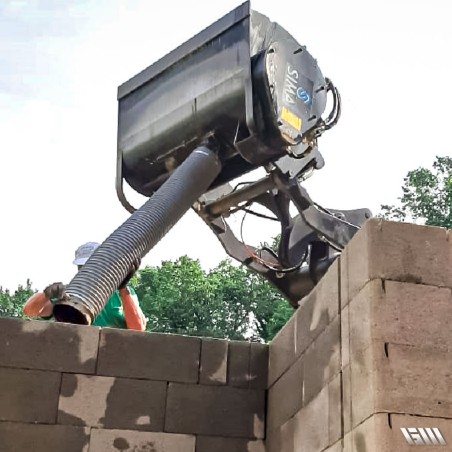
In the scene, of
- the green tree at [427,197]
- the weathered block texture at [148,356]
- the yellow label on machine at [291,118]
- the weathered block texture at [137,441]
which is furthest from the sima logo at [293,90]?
the green tree at [427,197]

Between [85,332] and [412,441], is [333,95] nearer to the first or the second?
[85,332]

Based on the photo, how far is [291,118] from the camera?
737cm

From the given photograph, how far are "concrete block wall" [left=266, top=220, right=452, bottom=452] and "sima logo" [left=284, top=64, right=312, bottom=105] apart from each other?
11.2 ft

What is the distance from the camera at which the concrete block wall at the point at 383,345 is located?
3385mm

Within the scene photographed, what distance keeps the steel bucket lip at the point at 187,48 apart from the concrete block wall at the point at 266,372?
337 centimetres

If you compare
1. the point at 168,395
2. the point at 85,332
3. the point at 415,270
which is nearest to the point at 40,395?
the point at 85,332

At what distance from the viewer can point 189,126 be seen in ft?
24.9

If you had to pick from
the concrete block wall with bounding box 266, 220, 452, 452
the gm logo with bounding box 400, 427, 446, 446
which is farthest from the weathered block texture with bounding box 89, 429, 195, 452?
the gm logo with bounding box 400, 427, 446, 446

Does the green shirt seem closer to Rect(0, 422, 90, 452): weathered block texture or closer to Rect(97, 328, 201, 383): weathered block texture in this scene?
Rect(97, 328, 201, 383): weathered block texture

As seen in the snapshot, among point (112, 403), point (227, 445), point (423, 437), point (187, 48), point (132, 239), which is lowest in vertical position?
point (423, 437)

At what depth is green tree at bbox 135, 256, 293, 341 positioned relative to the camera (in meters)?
34.4

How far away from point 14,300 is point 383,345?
34.4 metres

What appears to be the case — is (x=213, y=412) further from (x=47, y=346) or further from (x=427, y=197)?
(x=427, y=197)

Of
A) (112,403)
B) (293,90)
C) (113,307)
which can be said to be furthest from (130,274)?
(293,90)
